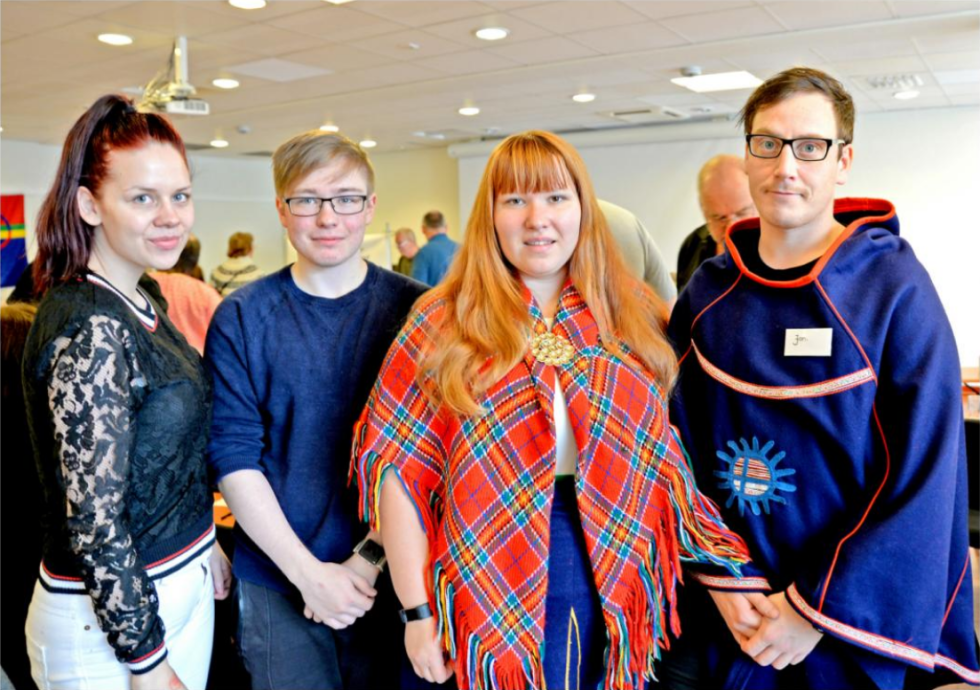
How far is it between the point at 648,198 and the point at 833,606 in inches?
380

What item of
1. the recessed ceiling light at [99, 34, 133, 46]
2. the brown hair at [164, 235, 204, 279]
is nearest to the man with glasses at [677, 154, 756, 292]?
the brown hair at [164, 235, 204, 279]

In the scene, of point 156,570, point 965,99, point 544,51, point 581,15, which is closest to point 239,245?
point 544,51

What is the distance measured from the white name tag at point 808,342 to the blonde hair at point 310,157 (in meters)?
0.98

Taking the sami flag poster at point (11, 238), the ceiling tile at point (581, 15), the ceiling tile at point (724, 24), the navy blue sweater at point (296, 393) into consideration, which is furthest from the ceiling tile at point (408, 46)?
the sami flag poster at point (11, 238)

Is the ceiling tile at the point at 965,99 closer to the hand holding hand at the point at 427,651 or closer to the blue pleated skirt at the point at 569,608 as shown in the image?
the blue pleated skirt at the point at 569,608

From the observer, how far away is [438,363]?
1.60 meters

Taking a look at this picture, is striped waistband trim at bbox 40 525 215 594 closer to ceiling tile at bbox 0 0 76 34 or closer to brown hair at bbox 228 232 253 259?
ceiling tile at bbox 0 0 76 34

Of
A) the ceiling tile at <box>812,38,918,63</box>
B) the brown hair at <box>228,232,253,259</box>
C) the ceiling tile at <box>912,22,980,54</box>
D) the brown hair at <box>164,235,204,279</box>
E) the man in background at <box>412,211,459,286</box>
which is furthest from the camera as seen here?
the man in background at <box>412,211,459,286</box>

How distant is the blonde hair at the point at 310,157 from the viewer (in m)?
1.76

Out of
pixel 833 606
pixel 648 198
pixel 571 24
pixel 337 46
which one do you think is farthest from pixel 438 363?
pixel 648 198

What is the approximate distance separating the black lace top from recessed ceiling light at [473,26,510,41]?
4.49 m

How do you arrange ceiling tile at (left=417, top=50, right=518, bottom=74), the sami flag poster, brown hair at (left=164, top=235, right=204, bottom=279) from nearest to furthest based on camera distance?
brown hair at (left=164, top=235, right=204, bottom=279), ceiling tile at (left=417, top=50, right=518, bottom=74), the sami flag poster

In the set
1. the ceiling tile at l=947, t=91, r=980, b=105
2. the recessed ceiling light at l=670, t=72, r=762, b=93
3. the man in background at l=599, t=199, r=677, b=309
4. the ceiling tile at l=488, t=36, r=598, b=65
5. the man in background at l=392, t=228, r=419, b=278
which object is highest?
the ceiling tile at l=947, t=91, r=980, b=105

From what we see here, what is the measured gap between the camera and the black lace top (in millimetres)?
1414
